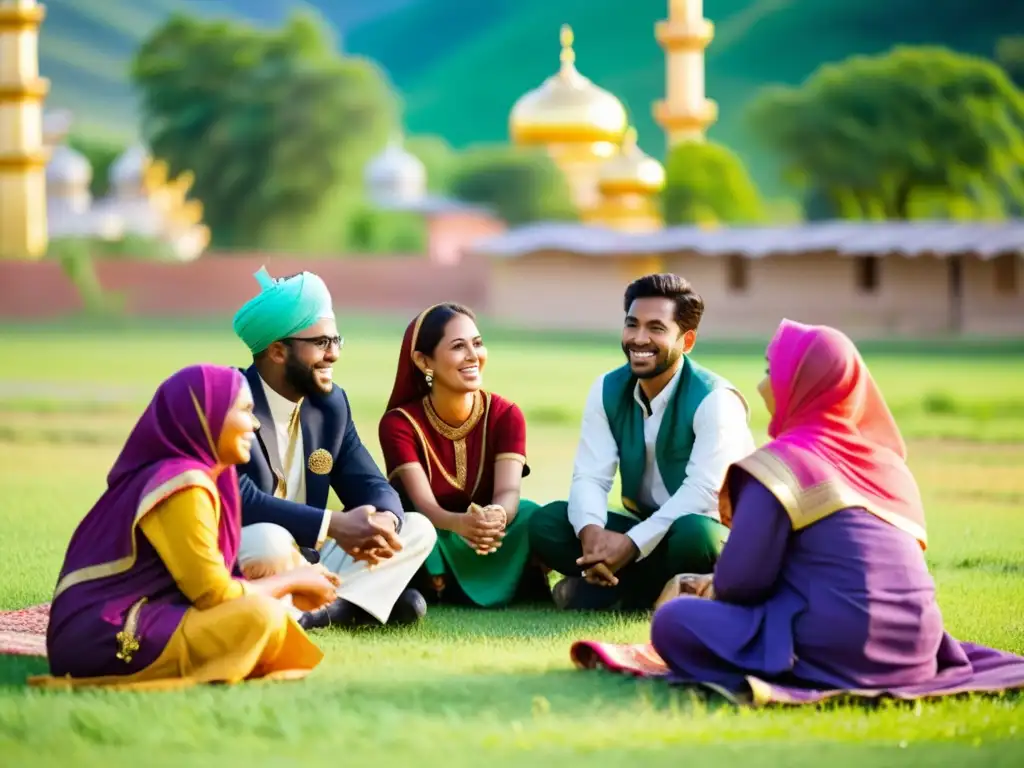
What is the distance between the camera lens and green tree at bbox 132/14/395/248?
129ft

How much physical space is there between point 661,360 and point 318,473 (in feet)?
3.60

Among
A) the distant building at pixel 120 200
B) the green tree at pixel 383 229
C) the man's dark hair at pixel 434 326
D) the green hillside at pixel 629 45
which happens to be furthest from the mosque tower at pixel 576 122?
the green hillside at pixel 629 45

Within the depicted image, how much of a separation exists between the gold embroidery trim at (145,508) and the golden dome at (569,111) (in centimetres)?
3364

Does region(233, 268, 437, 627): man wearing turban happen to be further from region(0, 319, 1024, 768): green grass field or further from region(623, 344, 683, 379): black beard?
region(623, 344, 683, 379): black beard

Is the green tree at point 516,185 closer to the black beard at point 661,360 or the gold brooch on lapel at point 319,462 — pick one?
the black beard at point 661,360

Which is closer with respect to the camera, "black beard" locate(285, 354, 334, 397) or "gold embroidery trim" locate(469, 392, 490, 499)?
"black beard" locate(285, 354, 334, 397)

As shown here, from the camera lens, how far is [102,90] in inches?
3516

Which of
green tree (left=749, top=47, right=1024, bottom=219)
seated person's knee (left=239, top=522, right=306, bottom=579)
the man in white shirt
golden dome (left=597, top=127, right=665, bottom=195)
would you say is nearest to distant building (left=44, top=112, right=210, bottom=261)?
golden dome (left=597, top=127, right=665, bottom=195)

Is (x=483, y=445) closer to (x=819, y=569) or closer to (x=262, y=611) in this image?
(x=262, y=611)

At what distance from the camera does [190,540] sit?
140 inches

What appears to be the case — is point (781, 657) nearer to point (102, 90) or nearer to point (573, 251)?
point (573, 251)

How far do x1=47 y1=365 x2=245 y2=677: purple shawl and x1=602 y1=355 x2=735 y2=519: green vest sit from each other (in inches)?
66.0

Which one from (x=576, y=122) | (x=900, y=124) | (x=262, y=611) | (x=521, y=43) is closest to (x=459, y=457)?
(x=262, y=611)

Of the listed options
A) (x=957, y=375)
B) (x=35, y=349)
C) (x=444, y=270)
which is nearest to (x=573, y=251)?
(x=444, y=270)
